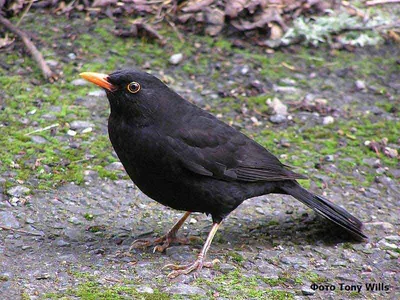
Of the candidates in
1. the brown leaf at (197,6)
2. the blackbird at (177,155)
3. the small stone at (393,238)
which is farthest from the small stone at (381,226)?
the brown leaf at (197,6)

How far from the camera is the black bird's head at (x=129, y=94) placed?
5367 mm

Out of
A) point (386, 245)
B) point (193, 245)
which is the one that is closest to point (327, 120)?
point (386, 245)

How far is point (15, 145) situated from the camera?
678 centimetres

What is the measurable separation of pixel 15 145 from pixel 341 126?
3.43 m

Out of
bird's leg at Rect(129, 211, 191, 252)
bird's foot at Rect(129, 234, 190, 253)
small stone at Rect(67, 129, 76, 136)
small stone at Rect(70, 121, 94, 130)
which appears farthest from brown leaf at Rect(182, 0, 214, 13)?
bird's foot at Rect(129, 234, 190, 253)

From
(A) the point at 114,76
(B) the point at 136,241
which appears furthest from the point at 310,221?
(A) the point at 114,76

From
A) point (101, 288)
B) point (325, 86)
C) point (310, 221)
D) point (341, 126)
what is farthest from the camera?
point (325, 86)

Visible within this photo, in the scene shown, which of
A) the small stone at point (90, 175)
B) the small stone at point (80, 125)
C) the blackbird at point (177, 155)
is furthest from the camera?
the small stone at point (80, 125)

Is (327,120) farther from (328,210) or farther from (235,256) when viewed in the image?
(235,256)

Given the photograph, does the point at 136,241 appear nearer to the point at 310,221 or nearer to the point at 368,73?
the point at 310,221

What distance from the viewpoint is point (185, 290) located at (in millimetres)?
4918

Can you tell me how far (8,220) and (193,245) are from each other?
1.50 meters

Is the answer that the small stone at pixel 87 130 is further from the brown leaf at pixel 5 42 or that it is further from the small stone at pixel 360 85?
the small stone at pixel 360 85

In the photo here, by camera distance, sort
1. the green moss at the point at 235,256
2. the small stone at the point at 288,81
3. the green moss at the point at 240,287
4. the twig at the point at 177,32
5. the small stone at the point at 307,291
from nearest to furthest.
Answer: the green moss at the point at 240,287 < the small stone at the point at 307,291 < the green moss at the point at 235,256 < the small stone at the point at 288,81 < the twig at the point at 177,32
